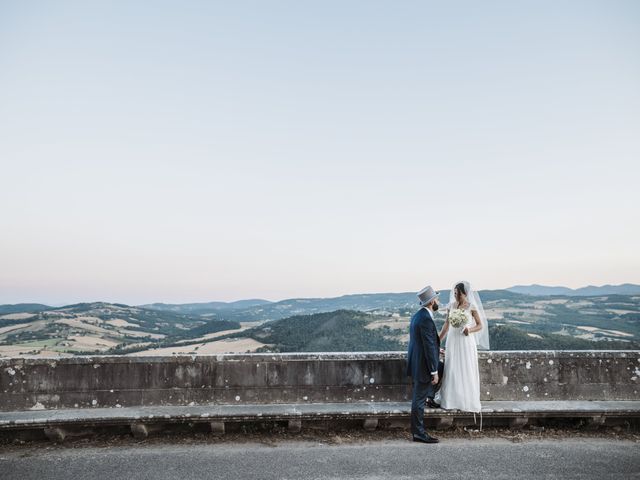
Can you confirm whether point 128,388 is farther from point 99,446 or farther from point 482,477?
point 482,477

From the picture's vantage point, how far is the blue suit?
18.3 ft

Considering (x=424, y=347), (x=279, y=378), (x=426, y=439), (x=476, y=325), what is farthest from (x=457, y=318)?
(x=279, y=378)

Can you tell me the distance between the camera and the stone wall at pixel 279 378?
19.8ft

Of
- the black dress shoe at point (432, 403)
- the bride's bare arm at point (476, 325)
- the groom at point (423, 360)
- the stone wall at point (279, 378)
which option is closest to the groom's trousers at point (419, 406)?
the groom at point (423, 360)

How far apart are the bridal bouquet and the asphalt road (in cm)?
155

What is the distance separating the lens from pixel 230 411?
5699mm

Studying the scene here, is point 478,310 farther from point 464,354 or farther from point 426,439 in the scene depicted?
point 426,439

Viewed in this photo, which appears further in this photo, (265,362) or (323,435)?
(265,362)

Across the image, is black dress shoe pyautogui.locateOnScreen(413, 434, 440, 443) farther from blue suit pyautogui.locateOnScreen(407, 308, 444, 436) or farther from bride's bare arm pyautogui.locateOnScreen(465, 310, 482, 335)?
bride's bare arm pyautogui.locateOnScreen(465, 310, 482, 335)

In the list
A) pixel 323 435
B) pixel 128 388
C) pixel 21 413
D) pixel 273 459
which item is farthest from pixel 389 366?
pixel 21 413

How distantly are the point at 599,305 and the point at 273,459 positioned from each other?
141 meters

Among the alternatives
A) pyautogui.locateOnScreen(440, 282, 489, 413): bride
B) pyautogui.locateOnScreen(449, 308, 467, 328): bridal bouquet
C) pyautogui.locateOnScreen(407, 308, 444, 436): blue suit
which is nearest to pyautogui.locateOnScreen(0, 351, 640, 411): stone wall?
pyautogui.locateOnScreen(440, 282, 489, 413): bride

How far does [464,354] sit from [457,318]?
1.75ft

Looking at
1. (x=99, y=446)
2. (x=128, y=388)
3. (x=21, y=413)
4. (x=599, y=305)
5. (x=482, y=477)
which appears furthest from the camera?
(x=599, y=305)
